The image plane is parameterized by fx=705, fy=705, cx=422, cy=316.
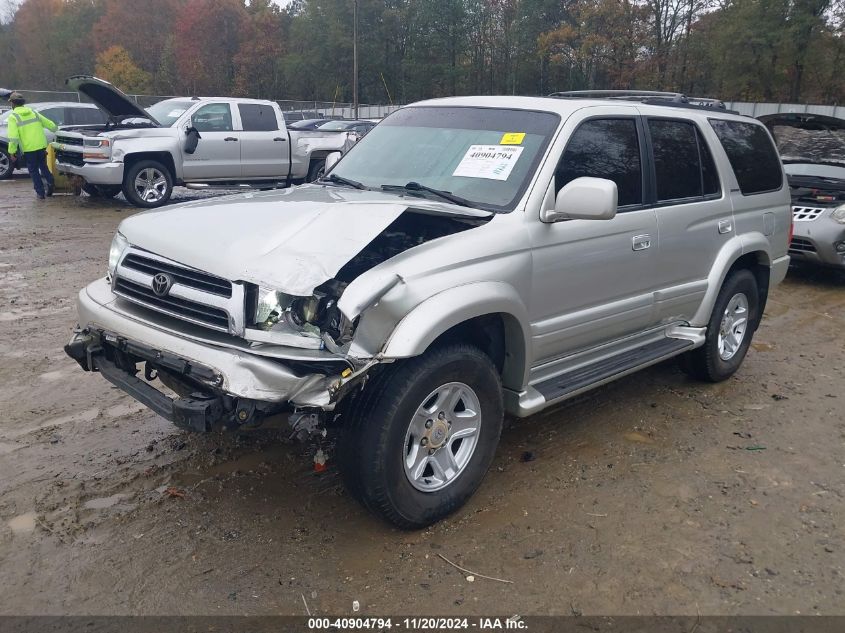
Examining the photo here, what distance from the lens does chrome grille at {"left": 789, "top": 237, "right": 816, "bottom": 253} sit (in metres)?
8.48

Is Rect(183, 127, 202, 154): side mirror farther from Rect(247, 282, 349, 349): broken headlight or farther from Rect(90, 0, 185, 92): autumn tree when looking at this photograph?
Rect(90, 0, 185, 92): autumn tree

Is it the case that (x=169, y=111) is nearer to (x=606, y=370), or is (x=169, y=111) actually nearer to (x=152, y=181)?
(x=152, y=181)

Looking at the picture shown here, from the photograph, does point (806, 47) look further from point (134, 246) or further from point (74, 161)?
point (134, 246)

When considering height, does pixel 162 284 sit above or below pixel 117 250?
below

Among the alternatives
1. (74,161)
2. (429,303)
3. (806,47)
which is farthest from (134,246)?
(806,47)

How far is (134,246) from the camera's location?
3469 millimetres

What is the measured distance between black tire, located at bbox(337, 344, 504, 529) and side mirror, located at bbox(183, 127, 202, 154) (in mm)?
10227

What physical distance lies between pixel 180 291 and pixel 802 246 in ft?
26.0

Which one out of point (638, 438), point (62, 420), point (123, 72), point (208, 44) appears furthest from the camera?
point (208, 44)

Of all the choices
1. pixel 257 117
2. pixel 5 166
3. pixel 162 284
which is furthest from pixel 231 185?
pixel 162 284

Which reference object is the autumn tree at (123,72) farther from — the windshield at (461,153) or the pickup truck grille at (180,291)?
the pickup truck grille at (180,291)

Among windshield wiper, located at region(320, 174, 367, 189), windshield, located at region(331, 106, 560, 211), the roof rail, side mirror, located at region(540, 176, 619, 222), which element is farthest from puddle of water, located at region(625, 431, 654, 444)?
the roof rail

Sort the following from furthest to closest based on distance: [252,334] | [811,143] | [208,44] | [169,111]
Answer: [208,44] < [169,111] < [811,143] < [252,334]

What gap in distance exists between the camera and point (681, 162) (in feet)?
15.3
